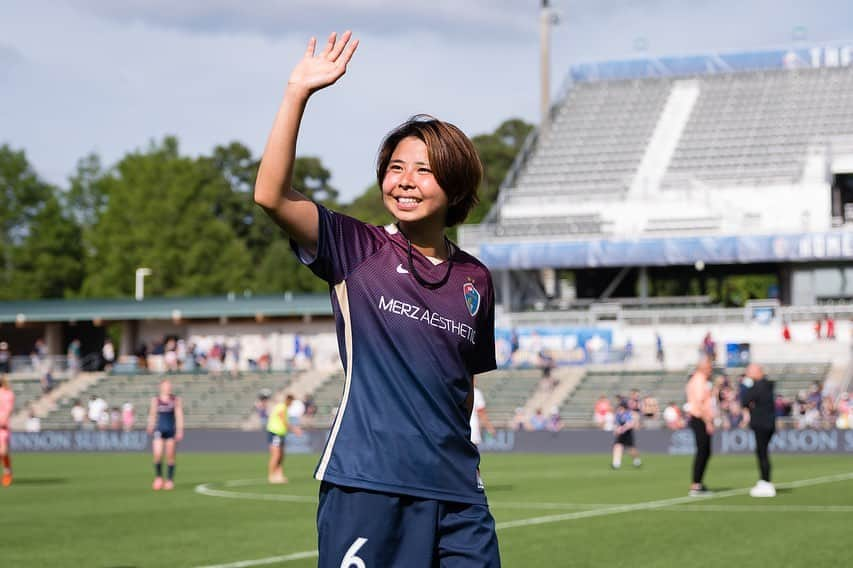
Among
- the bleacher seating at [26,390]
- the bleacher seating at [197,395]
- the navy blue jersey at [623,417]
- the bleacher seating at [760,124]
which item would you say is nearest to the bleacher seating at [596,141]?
the bleacher seating at [760,124]

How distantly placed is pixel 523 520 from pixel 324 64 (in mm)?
12591

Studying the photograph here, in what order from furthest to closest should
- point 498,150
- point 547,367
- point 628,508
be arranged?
point 498,150 < point 547,367 < point 628,508

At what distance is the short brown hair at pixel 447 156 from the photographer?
4770 millimetres

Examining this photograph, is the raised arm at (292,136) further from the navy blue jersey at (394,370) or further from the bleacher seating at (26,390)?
the bleacher seating at (26,390)

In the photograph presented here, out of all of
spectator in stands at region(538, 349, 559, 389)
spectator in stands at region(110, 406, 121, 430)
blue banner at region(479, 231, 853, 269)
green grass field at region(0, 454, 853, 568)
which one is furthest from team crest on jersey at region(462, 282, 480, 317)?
blue banner at region(479, 231, 853, 269)

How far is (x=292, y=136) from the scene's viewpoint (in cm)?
442

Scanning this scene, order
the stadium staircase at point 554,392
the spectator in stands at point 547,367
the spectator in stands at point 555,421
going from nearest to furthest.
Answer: the spectator in stands at point 555,421
the stadium staircase at point 554,392
the spectator in stands at point 547,367

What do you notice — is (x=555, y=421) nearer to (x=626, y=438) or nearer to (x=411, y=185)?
(x=626, y=438)

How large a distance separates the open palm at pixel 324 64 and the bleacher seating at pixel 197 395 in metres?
47.5

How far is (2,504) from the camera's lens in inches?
810

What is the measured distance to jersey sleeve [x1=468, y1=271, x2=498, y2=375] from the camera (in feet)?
16.4

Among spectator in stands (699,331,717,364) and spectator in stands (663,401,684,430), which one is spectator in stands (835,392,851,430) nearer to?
spectator in stands (663,401,684,430)

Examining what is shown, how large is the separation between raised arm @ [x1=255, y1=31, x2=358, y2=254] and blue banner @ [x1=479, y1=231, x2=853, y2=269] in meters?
52.9

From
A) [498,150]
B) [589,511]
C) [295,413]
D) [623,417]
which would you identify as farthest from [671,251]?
[498,150]
